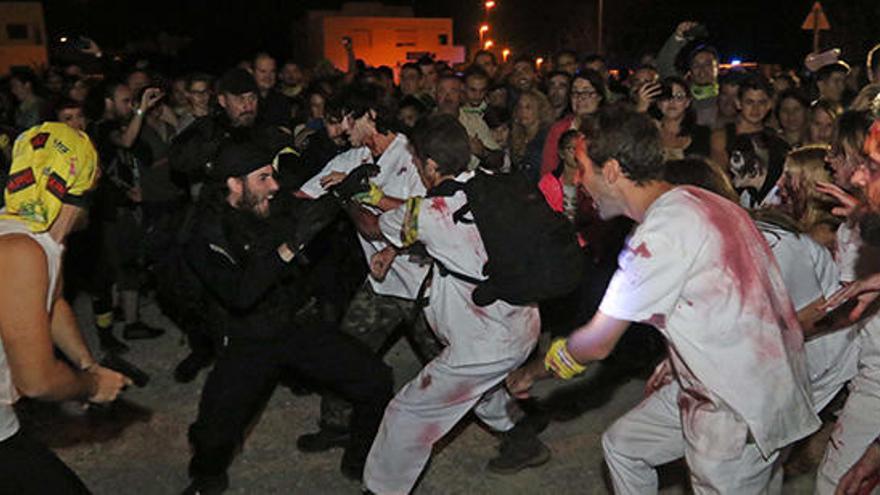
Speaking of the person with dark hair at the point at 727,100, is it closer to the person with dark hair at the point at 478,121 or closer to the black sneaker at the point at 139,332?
the person with dark hair at the point at 478,121

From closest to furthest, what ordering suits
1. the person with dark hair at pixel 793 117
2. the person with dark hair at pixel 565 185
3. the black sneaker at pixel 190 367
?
the person with dark hair at pixel 565 185
the black sneaker at pixel 190 367
the person with dark hair at pixel 793 117

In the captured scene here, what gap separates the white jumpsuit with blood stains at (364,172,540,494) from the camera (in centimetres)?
370

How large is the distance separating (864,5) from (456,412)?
90.7ft

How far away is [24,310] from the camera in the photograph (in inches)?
99.1

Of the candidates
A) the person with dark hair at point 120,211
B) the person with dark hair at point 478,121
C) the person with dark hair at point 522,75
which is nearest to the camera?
the person with dark hair at point 120,211

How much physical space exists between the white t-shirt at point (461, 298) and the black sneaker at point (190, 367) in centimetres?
280

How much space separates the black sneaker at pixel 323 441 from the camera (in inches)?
190

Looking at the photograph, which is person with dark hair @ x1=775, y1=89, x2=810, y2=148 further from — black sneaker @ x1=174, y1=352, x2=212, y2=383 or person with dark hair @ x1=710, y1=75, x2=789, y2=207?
black sneaker @ x1=174, y1=352, x2=212, y2=383

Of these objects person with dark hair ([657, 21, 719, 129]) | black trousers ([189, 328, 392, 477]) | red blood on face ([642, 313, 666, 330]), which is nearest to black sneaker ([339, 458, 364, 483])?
black trousers ([189, 328, 392, 477])

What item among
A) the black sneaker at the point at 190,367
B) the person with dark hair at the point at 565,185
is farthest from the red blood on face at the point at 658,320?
the black sneaker at the point at 190,367

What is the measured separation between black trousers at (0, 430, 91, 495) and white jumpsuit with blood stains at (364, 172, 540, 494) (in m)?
1.58

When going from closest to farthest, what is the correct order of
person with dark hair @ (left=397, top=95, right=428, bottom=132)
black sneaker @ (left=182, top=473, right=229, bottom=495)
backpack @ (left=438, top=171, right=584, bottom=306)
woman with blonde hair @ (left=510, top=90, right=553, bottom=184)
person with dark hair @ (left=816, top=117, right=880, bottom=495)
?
person with dark hair @ (left=816, top=117, right=880, bottom=495), backpack @ (left=438, top=171, right=584, bottom=306), black sneaker @ (left=182, top=473, right=229, bottom=495), person with dark hair @ (left=397, top=95, right=428, bottom=132), woman with blonde hair @ (left=510, top=90, right=553, bottom=184)

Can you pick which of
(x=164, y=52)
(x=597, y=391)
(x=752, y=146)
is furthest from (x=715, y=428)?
(x=164, y=52)

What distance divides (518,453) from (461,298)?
1207 millimetres
